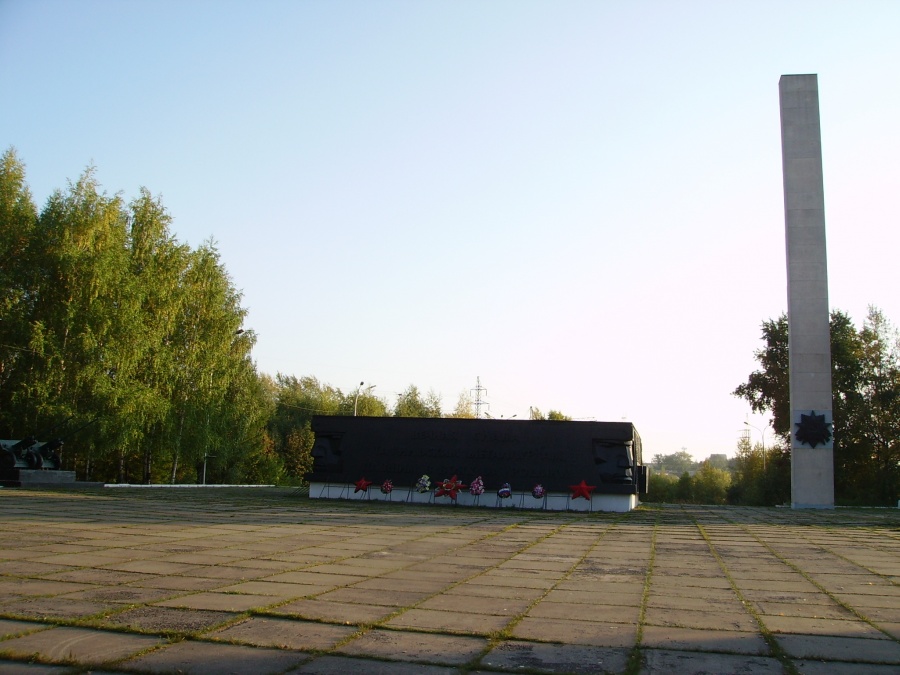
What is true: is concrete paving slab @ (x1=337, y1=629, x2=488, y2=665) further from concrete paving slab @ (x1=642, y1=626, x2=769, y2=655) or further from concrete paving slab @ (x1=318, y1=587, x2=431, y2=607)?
concrete paving slab @ (x1=642, y1=626, x2=769, y2=655)

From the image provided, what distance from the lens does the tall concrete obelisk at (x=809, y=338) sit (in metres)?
25.9

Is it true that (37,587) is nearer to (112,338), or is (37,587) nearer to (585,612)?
(585,612)

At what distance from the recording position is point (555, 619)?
6.02m

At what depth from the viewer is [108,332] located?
28047 millimetres

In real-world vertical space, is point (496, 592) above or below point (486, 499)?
above

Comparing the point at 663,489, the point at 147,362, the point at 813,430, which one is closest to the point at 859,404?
the point at 813,430

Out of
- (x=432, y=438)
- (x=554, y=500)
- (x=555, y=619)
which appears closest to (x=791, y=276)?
(x=554, y=500)

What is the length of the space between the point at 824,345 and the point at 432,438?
46.1ft

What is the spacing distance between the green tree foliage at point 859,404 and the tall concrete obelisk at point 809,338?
14.0 metres

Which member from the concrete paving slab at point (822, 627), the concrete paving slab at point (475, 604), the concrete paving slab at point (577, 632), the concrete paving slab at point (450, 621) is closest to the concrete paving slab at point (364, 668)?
the concrete paving slab at point (450, 621)

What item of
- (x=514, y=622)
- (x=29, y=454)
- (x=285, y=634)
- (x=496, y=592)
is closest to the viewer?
(x=285, y=634)

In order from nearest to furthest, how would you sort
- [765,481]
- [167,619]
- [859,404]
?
[167,619] → [859,404] → [765,481]

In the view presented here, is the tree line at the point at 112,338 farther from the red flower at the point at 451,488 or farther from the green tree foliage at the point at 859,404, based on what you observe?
the green tree foliage at the point at 859,404

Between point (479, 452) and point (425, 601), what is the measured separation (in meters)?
15.8
